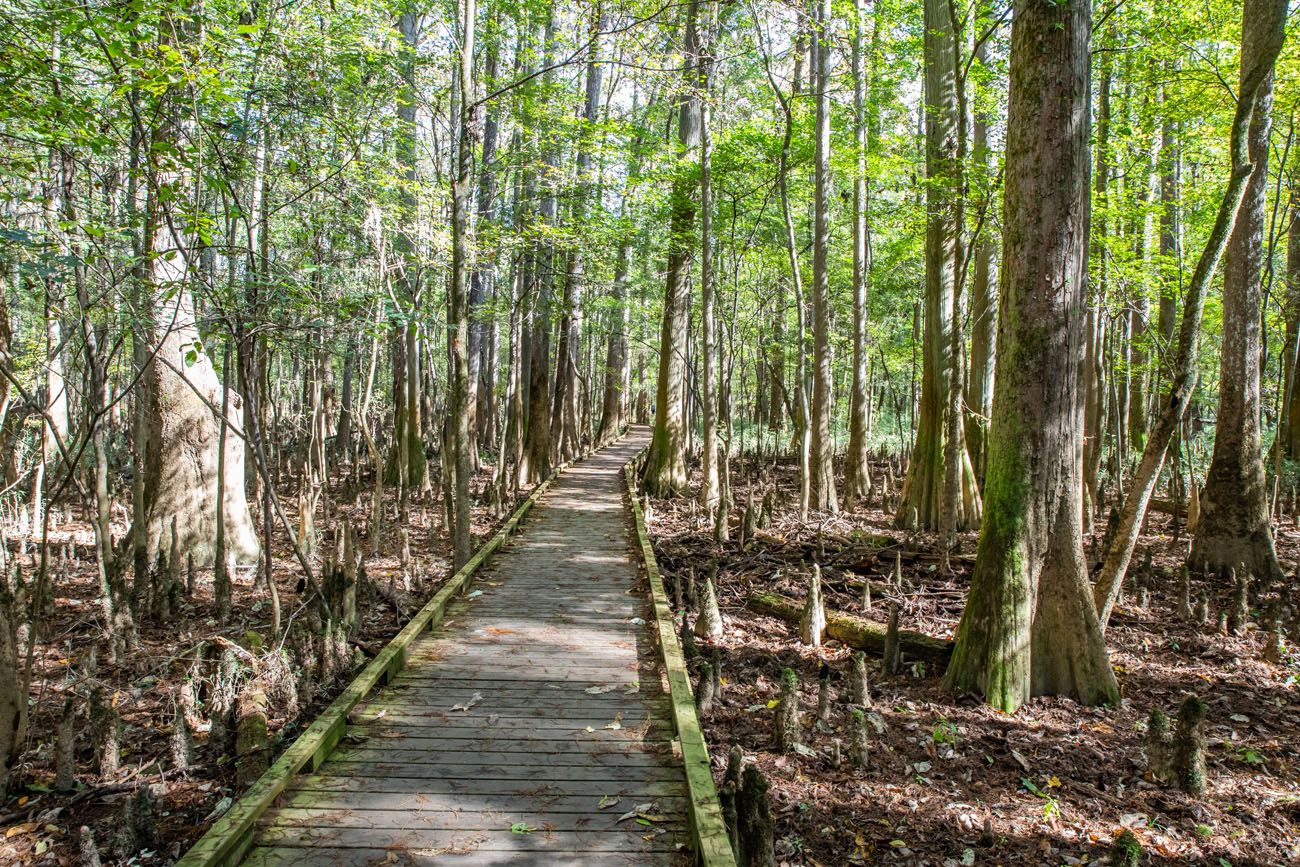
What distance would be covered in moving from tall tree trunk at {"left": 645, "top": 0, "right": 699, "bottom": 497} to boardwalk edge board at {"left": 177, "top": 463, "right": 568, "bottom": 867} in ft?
27.3

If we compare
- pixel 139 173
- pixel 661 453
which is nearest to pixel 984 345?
pixel 661 453

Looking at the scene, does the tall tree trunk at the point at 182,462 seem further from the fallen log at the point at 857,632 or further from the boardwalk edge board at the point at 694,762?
the fallen log at the point at 857,632

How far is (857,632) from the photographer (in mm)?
6180

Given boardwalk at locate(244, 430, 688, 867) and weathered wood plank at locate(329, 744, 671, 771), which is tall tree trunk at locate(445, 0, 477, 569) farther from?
weathered wood plank at locate(329, 744, 671, 771)

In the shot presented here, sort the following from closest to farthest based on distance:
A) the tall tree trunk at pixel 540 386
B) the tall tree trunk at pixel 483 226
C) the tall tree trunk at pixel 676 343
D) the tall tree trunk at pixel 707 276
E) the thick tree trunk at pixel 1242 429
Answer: the thick tree trunk at pixel 1242 429
the tall tree trunk at pixel 707 276
the tall tree trunk at pixel 483 226
the tall tree trunk at pixel 676 343
the tall tree trunk at pixel 540 386

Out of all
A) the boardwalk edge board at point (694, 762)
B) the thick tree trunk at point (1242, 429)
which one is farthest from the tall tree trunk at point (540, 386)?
the thick tree trunk at point (1242, 429)

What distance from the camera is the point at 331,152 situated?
28.3 feet

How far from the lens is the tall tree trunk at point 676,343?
13.7 metres

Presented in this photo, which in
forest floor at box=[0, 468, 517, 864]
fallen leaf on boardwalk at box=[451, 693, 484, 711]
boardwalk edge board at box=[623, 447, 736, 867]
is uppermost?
boardwalk edge board at box=[623, 447, 736, 867]

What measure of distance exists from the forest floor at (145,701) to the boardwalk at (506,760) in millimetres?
605

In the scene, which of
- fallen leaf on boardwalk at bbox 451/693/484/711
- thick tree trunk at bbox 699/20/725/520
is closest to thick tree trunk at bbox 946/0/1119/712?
fallen leaf on boardwalk at bbox 451/693/484/711

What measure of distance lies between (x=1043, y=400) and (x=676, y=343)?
35.2 ft

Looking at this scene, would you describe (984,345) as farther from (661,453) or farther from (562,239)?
(562,239)

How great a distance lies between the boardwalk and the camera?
317cm
